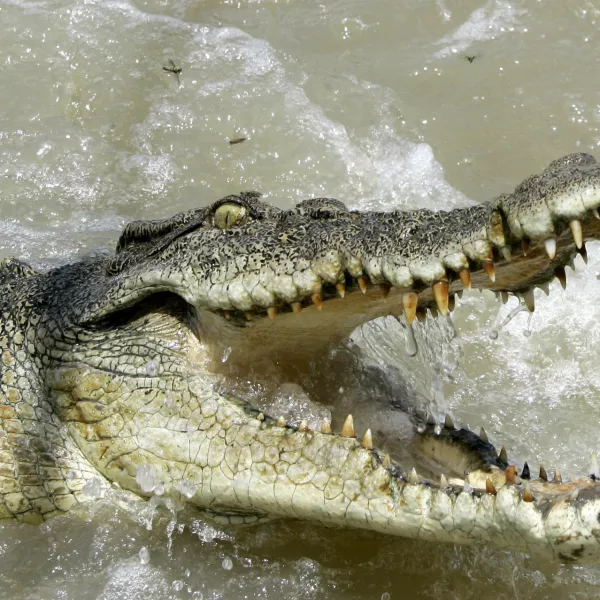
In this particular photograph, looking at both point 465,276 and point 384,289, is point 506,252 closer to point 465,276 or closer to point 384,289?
point 465,276

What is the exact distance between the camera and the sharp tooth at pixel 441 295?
295 centimetres

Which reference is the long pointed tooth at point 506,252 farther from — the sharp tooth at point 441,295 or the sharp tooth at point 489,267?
the sharp tooth at point 441,295

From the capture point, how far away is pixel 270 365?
12.8 ft

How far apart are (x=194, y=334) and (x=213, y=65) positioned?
16.1 ft

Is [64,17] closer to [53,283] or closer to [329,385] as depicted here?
[53,283]

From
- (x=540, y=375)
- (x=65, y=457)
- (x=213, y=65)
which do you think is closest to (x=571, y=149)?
A: (x=540, y=375)

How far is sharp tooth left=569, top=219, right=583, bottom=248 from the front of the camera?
2709 millimetres

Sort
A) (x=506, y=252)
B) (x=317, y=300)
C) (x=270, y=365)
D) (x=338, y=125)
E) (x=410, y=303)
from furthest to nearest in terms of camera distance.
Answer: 1. (x=338, y=125)
2. (x=270, y=365)
3. (x=317, y=300)
4. (x=410, y=303)
5. (x=506, y=252)

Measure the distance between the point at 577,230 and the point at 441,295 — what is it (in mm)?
493

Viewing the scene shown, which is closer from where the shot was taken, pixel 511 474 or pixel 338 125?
pixel 511 474

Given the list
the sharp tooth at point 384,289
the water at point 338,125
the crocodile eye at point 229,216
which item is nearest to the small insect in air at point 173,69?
the water at point 338,125

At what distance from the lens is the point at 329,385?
3.98 m

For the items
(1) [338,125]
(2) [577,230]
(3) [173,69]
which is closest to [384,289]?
(2) [577,230]

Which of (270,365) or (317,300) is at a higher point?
(317,300)
